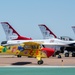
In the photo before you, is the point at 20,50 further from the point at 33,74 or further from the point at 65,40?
the point at 65,40

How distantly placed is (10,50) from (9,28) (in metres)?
16.1

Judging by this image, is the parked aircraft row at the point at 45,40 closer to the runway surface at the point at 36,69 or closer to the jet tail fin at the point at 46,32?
the jet tail fin at the point at 46,32

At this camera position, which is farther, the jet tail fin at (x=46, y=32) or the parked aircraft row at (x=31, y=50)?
the jet tail fin at (x=46, y=32)

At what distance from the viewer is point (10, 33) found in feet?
137

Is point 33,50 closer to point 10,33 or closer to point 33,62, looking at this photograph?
point 33,62

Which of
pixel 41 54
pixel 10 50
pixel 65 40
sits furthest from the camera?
pixel 65 40

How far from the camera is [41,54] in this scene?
2441cm

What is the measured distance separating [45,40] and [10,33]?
635cm

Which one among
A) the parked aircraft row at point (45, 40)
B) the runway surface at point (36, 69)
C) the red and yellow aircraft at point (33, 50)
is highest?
the parked aircraft row at point (45, 40)

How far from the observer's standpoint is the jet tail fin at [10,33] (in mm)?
40412

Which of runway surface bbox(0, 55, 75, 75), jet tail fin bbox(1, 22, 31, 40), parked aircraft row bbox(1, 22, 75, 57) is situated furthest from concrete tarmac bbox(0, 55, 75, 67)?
jet tail fin bbox(1, 22, 31, 40)

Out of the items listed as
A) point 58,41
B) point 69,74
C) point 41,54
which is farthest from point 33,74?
point 58,41

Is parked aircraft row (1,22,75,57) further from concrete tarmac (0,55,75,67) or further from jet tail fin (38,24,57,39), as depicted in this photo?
concrete tarmac (0,55,75,67)

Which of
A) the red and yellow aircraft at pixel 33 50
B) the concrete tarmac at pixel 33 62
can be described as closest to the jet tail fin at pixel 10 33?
the concrete tarmac at pixel 33 62
